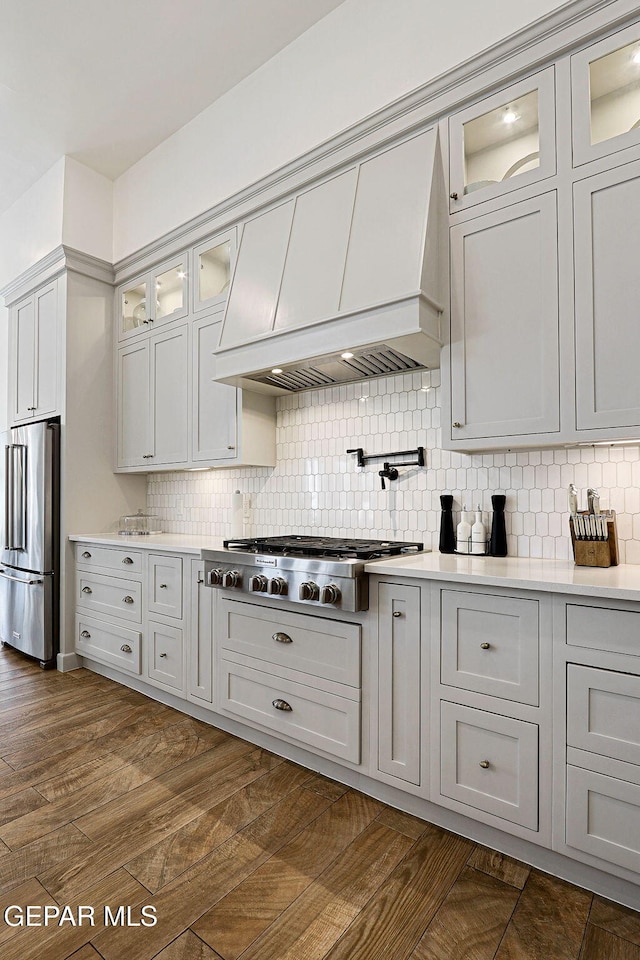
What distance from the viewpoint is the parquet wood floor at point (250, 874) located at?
4.81 feet

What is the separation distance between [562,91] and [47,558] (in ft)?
12.8

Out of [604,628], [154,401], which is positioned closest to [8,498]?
[154,401]

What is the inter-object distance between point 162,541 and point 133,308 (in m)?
1.84

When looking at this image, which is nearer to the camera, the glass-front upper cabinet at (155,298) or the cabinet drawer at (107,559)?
the cabinet drawer at (107,559)

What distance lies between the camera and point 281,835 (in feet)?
6.31

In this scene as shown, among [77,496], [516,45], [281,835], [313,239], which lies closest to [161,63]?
[313,239]

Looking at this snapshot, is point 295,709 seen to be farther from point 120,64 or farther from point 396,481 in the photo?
point 120,64

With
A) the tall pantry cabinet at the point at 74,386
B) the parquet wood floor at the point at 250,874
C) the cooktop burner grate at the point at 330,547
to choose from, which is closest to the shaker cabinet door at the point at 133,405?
the tall pantry cabinet at the point at 74,386

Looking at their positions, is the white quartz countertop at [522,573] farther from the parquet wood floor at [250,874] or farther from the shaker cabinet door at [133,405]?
the shaker cabinet door at [133,405]

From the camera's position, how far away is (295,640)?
7.81 ft

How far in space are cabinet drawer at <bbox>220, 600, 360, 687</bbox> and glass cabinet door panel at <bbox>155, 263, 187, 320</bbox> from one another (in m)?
2.07

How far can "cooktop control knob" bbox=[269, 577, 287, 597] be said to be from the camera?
232cm

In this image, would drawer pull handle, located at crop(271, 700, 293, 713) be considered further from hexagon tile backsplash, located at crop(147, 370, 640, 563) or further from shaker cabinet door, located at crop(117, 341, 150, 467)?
shaker cabinet door, located at crop(117, 341, 150, 467)

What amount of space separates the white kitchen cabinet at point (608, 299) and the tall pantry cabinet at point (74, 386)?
3.35 meters
